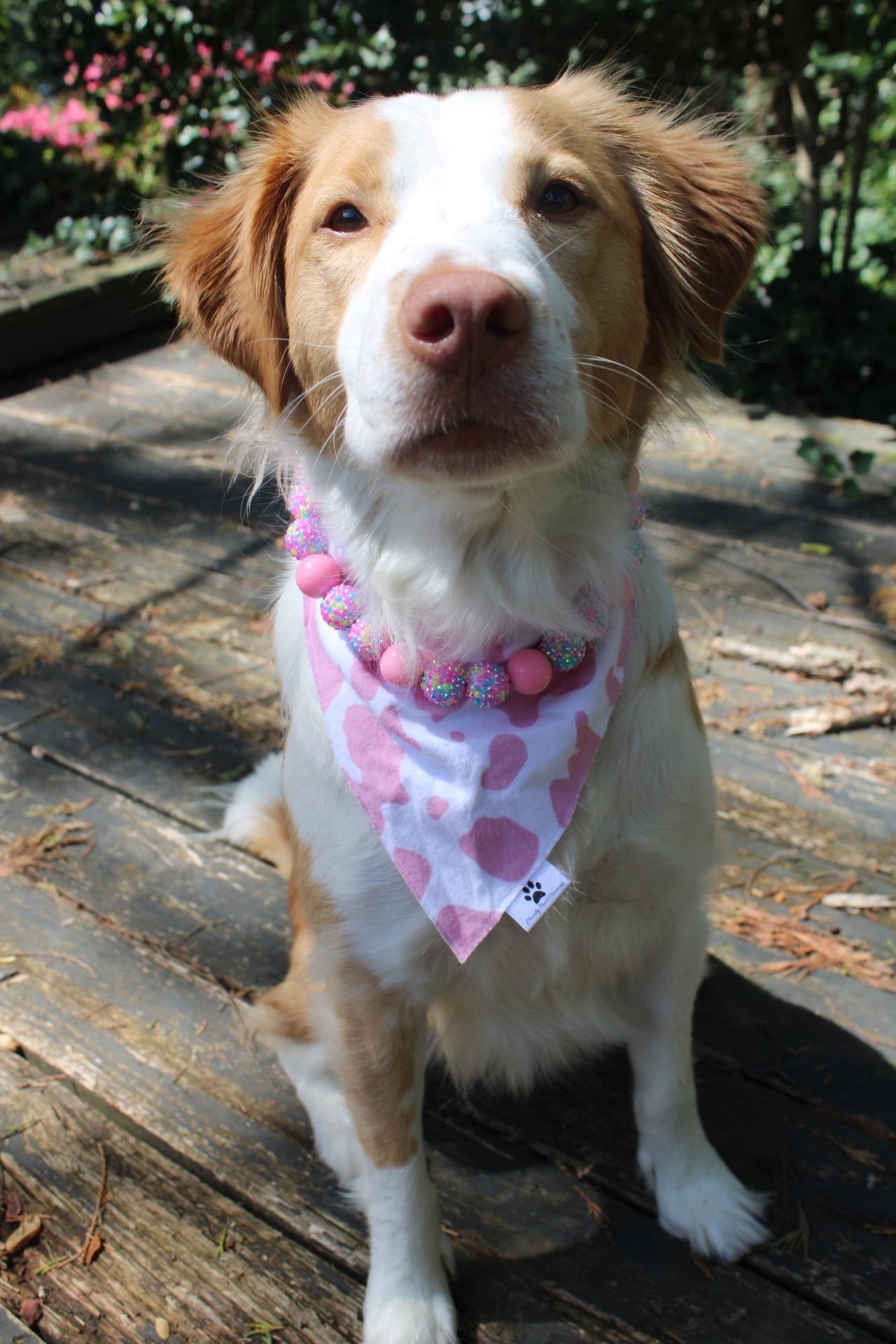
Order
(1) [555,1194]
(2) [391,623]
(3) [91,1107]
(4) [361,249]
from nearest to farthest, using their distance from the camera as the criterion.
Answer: (4) [361,249], (2) [391,623], (1) [555,1194], (3) [91,1107]

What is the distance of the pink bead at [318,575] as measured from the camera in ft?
5.31

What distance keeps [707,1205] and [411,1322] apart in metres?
0.47

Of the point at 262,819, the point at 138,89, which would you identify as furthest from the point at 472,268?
the point at 138,89

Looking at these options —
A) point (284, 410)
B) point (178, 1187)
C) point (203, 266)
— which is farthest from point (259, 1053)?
point (203, 266)

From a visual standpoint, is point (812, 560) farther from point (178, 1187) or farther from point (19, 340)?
point (19, 340)

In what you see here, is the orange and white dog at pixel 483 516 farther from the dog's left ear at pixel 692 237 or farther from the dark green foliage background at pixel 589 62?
the dark green foliage background at pixel 589 62

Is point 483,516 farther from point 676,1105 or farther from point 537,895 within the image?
point 676,1105

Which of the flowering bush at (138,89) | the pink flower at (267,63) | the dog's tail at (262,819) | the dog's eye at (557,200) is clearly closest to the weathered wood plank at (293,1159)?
the dog's tail at (262,819)

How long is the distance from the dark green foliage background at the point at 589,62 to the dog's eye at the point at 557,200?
8.44 feet

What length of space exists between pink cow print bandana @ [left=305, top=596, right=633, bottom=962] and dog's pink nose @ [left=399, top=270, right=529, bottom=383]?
466 mm

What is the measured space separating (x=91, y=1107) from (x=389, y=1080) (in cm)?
59

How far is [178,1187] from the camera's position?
1.71 meters

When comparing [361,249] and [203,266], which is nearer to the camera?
[361,249]

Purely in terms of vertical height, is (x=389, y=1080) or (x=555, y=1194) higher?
(x=389, y=1080)
